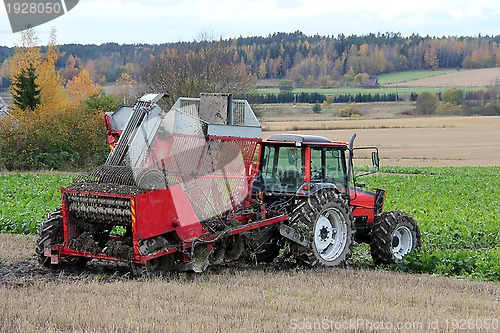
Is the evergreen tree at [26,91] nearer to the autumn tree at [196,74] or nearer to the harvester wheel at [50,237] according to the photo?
the autumn tree at [196,74]

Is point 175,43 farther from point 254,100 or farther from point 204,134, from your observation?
point 204,134

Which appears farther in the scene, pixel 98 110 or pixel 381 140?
pixel 381 140

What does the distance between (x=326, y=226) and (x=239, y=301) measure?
11.9ft

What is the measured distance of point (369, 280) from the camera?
35.9 feet

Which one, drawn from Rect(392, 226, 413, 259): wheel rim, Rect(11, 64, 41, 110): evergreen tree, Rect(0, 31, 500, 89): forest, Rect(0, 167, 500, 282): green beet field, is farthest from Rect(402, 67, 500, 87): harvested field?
Rect(392, 226, 413, 259): wheel rim

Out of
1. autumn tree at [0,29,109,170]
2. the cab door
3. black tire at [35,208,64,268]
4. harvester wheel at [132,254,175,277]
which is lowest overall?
autumn tree at [0,29,109,170]

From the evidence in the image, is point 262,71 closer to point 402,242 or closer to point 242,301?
point 402,242

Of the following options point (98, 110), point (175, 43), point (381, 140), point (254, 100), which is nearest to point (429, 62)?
point (381, 140)

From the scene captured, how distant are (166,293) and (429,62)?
13232 cm

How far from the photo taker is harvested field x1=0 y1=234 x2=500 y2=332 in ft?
25.1

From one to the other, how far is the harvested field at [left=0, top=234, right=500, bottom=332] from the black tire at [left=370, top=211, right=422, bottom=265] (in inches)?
49.9

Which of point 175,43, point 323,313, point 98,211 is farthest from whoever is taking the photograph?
point 175,43

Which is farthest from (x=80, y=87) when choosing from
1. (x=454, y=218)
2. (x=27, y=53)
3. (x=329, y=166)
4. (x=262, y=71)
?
(x=329, y=166)

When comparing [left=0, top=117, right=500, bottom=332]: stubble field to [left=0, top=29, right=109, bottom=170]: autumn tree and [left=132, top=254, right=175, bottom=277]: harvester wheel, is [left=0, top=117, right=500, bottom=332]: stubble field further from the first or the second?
[left=0, top=29, right=109, bottom=170]: autumn tree
